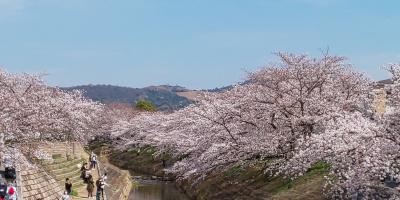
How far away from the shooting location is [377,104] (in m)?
26.6

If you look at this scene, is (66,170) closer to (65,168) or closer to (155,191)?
(65,168)

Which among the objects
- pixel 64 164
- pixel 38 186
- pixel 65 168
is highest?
pixel 64 164

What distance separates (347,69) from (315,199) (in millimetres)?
11401

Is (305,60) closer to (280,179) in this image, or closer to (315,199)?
(280,179)

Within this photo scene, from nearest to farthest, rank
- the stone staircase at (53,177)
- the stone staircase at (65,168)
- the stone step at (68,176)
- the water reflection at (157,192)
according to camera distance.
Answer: the stone staircase at (53,177)
the stone staircase at (65,168)
the stone step at (68,176)
the water reflection at (157,192)

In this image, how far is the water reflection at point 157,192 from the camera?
136ft

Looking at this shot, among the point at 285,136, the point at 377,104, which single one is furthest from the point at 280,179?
the point at 377,104

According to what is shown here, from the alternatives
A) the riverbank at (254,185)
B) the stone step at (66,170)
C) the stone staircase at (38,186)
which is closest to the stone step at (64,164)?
the stone step at (66,170)

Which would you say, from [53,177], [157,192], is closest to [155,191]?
[157,192]

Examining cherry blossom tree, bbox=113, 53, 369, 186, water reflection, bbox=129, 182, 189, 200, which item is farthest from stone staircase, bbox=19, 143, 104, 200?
cherry blossom tree, bbox=113, 53, 369, 186

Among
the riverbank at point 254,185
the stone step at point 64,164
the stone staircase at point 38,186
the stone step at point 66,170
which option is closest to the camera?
the riverbank at point 254,185

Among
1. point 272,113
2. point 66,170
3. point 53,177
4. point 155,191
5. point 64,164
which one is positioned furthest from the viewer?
point 155,191

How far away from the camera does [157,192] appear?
148ft

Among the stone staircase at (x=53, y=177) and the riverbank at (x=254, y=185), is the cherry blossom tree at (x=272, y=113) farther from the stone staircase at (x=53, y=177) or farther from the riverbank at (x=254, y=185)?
the stone staircase at (x=53, y=177)
